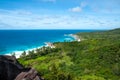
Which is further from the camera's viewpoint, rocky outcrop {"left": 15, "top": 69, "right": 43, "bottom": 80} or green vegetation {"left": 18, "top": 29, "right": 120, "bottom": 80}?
green vegetation {"left": 18, "top": 29, "right": 120, "bottom": 80}

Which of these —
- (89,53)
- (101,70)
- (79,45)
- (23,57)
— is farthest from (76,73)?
(79,45)

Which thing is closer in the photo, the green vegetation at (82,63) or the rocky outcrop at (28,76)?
the rocky outcrop at (28,76)

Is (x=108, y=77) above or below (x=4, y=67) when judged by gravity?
below

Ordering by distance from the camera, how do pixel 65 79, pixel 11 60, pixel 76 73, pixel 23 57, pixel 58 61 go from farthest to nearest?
pixel 23 57 → pixel 58 61 → pixel 76 73 → pixel 65 79 → pixel 11 60

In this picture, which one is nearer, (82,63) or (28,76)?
(28,76)

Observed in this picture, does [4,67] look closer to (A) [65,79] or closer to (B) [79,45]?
(A) [65,79]

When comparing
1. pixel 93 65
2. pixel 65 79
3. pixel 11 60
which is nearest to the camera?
pixel 11 60

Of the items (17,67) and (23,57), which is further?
(23,57)

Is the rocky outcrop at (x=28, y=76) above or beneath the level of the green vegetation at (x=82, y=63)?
above

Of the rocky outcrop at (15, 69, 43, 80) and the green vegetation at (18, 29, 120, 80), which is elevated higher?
the rocky outcrop at (15, 69, 43, 80)

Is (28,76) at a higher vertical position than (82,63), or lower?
higher

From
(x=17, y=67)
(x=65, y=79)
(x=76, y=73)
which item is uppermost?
(x=17, y=67)
